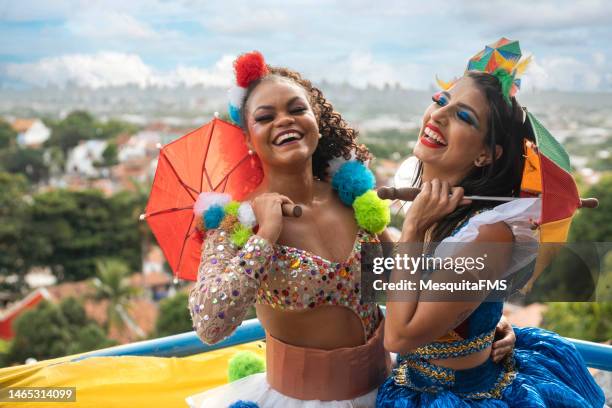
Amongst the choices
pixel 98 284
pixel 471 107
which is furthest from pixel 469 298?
pixel 98 284

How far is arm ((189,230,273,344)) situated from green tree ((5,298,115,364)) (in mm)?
26706

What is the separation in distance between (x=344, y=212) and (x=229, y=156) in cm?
43

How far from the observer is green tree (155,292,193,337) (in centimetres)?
3061

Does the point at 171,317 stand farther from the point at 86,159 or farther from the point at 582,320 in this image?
the point at 86,159

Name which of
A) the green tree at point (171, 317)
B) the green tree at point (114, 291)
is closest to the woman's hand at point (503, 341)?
the green tree at point (171, 317)

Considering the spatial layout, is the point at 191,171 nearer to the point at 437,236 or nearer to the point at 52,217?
the point at 437,236

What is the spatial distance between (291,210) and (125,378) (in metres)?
1.36

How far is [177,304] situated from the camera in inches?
1238

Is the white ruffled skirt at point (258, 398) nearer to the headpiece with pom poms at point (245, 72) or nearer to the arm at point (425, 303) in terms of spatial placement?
the arm at point (425, 303)

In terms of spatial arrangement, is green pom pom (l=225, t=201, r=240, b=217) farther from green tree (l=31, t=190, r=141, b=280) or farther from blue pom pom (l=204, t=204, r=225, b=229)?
green tree (l=31, t=190, r=141, b=280)

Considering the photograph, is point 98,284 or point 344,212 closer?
point 344,212

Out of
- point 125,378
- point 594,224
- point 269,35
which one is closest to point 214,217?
point 125,378

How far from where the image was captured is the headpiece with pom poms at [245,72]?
2082 mm

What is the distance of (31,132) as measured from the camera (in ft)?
185
